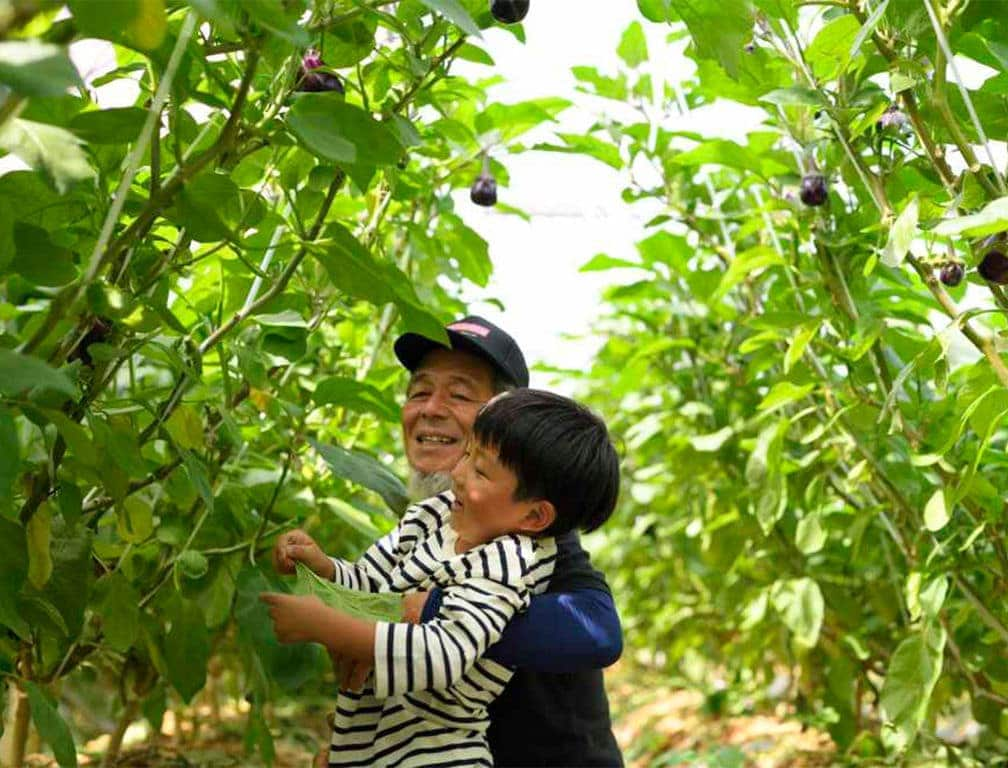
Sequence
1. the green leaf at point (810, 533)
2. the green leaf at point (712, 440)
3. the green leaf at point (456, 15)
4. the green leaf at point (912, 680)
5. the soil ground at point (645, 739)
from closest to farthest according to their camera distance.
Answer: the green leaf at point (456, 15) → the green leaf at point (912, 680) → the green leaf at point (810, 533) → the green leaf at point (712, 440) → the soil ground at point (645, 739)

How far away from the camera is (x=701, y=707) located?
426 cm

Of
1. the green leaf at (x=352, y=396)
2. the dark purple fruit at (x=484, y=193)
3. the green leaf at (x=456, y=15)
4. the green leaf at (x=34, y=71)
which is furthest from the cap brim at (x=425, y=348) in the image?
the green leaf at (x=34, y=71)

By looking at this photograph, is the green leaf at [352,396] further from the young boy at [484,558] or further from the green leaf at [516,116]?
the green leaf at [516,116]

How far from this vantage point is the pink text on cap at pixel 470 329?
1.95 m

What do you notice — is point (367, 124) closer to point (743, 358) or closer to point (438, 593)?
point (438, 593)

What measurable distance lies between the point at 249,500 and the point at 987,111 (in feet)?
3.68

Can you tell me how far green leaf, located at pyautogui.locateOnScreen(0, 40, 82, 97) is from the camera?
69cm

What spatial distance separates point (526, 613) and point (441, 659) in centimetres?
17

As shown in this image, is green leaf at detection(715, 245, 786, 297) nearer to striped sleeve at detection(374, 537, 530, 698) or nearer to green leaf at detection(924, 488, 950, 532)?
green leaf at detection(924, 488, 950, 532)

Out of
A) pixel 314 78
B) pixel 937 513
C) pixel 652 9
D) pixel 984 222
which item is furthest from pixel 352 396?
pixel 984 222

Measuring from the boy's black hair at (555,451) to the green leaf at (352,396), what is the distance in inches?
10.2

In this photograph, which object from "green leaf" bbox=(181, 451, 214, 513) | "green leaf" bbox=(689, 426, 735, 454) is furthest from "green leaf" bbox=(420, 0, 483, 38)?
"green leaf" bbox=(689, 426, 735, 454)

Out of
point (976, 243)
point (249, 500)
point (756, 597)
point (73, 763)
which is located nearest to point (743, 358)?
point (756, 597)

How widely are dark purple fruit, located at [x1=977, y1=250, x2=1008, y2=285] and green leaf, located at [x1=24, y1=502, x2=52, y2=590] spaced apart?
3.09 ft
